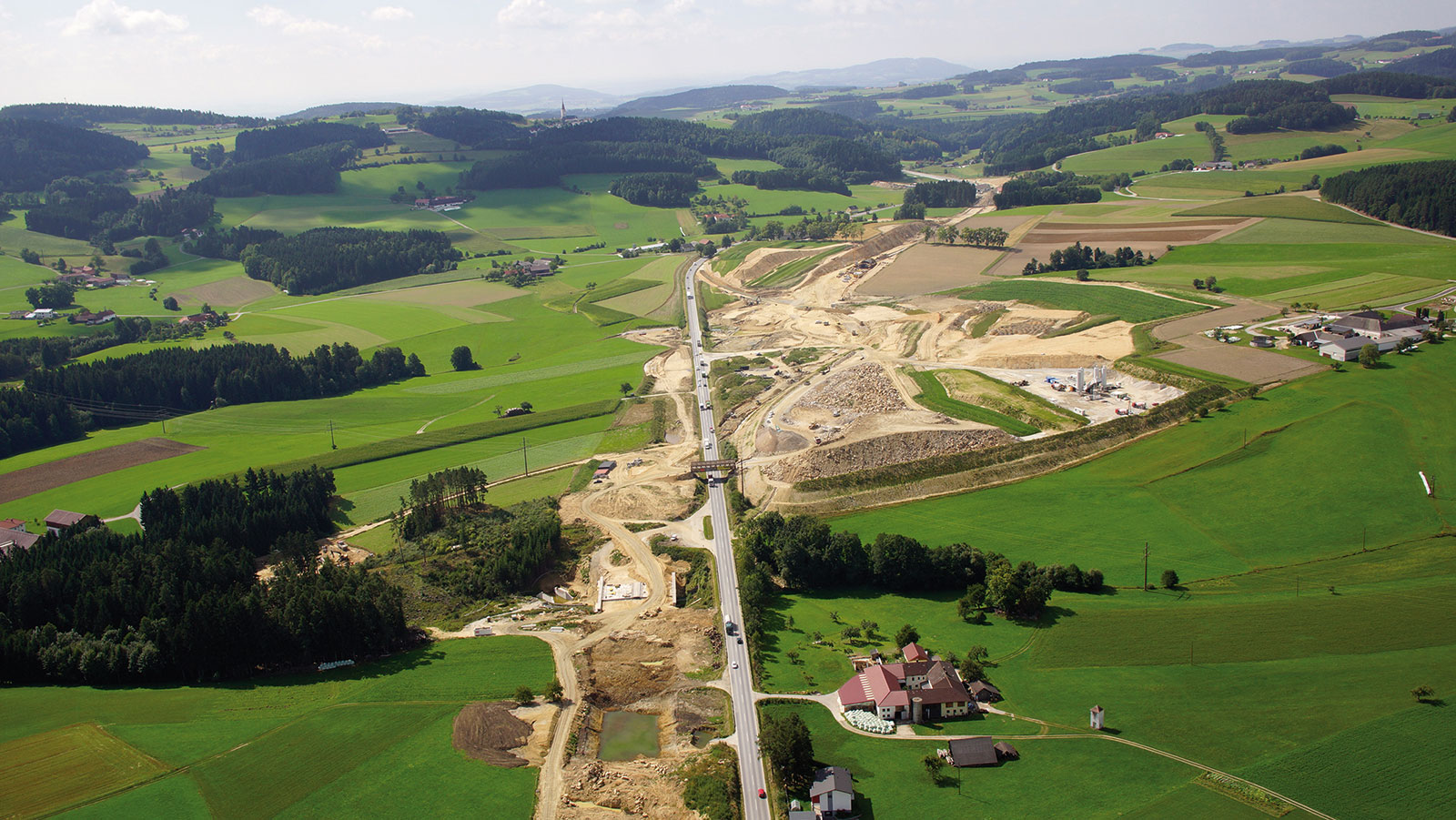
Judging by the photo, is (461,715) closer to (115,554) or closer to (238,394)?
(115,554)

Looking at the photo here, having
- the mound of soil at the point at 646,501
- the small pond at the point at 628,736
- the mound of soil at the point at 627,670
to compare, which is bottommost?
the small pond at the point at 628,736

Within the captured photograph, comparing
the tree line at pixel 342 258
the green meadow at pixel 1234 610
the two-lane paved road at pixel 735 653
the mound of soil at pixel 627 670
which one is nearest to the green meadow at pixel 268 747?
the mound of soil at pixel 627 670

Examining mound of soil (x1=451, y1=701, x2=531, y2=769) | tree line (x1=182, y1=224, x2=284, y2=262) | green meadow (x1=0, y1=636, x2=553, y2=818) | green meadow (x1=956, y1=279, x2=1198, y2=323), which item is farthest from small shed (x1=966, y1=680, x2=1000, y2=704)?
tree line (x1=182, y1=224, x2=284, y2=262)

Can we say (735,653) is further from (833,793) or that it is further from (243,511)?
(243,511)

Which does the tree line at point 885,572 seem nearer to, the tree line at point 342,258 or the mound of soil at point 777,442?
the mound of soil at point 777,442

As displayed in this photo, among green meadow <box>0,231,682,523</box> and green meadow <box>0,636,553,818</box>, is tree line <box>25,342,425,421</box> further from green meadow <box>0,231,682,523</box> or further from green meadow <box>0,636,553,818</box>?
green meadow <box>0,636,553,818</box>

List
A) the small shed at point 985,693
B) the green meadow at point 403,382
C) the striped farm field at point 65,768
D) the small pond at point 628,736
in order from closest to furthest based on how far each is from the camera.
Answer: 1. the striped farm field at point 65,768
2. the small pond at point 628,736
3. the small shed at point 985,693
4. the green meadow at point 403,382

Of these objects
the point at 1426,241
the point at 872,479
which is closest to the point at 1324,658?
the point at 872,479

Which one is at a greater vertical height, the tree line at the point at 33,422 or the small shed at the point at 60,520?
the tree line at the point at 33,422
